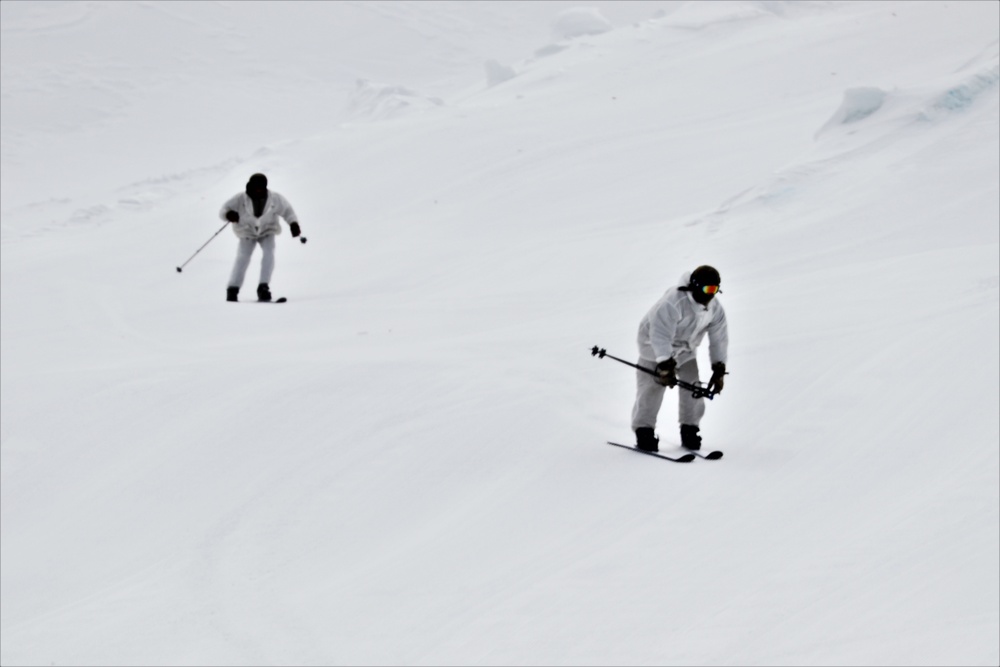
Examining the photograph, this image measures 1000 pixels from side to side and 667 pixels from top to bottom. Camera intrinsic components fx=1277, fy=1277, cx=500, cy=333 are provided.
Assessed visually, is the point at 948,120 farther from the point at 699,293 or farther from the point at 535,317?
the point at 699,293

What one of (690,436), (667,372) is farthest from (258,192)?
(667,372)

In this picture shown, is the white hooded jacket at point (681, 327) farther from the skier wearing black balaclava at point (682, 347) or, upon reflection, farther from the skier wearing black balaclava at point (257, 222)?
the skier wearing black balaclava at point (257, 222)

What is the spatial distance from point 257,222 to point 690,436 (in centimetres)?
627

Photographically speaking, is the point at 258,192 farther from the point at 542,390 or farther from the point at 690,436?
the point at 690,436

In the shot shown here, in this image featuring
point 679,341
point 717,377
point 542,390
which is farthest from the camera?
point 542,390

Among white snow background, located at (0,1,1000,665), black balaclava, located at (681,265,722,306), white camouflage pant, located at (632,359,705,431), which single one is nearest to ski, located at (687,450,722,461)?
white snow background, located at (0,1,1000,665)

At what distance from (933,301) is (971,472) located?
132 inches

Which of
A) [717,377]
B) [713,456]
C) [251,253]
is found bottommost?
[713,456]

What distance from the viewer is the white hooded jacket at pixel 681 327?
7.40 meters

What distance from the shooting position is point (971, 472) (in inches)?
298

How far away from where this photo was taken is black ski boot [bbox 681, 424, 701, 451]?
7.98m

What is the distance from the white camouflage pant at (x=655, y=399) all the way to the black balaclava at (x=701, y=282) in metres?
0.59

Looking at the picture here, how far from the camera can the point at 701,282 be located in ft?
23.7

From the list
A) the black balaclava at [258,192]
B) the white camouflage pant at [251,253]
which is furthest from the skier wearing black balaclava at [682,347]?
the white camouflage pant at [251,253]
